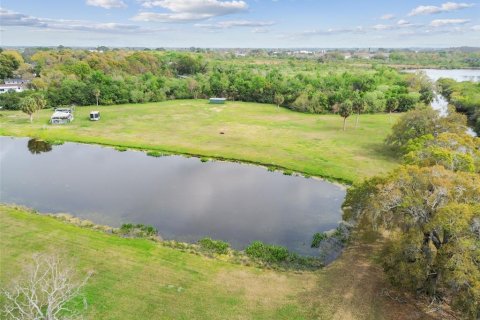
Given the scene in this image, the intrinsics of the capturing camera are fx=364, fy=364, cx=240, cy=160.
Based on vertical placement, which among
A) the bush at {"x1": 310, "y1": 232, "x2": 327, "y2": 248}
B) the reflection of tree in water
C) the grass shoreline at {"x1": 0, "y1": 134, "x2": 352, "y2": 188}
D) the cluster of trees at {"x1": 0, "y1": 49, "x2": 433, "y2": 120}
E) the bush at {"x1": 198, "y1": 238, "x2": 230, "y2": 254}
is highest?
the cluster of trees at {"x1": 0, "y1": 49, "x2": 433, "y2": 120}

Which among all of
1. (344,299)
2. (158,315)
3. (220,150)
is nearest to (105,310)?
(158,315)

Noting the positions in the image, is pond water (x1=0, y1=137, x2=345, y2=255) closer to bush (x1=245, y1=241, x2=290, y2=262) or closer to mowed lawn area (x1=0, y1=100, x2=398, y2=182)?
bush (x1=245, y1=241, x2=290, y2=262)

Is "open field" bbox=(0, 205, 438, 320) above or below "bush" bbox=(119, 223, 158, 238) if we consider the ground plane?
below

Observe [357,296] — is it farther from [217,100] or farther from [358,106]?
[217,100]

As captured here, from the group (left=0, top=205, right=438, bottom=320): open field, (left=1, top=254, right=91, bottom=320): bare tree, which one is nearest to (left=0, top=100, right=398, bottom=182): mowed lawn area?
(left=0, top=205, right=438, bottom=320): open field

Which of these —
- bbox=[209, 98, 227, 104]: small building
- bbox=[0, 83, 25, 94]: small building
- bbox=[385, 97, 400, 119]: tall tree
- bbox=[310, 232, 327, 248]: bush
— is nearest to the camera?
bbox=[310, 232, 327, 248]: bush

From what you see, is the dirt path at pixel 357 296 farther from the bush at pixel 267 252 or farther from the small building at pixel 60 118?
the small building at pixel 60 118

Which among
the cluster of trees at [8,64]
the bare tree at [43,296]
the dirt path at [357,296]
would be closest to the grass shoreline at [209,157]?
the dirt path at [357,296]
